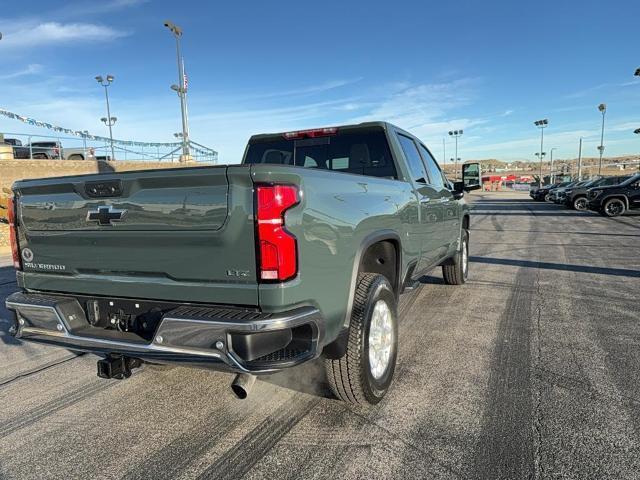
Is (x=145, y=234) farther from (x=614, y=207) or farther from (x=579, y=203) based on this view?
(x=579, y=203)

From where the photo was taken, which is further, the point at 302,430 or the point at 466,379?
the point at 466,379

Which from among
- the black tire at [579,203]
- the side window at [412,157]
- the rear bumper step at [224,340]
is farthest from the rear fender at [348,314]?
the black tire at [579,203]

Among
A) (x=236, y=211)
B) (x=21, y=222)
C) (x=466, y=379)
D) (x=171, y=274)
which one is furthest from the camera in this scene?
(x=466, y=379)

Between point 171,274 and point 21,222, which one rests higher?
point 21,222

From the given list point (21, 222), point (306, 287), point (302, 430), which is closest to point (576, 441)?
point (302, 430)

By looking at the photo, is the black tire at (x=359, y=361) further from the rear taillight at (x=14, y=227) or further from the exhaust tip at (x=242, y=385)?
the rear taillight at (x=14, y=227)

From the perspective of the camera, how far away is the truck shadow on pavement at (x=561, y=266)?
301 inches

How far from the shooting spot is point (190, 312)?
8.22ft

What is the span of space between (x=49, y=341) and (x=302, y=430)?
1676mm

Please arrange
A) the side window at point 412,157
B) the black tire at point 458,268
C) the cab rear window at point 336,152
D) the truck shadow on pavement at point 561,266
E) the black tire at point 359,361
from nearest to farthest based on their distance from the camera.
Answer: the black tire at point 359,361, the cab rear window at point 336,152, the side window at point 412,157, the black tire at point 458,268, the truck shadow on pavement at point 561,266

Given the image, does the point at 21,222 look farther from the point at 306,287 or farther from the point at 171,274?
the point at 306,287

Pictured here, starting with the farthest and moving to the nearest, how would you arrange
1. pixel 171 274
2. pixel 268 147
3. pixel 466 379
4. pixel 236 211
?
pixel 268 147 < pixel 466 379 < pixel 171 274 < pixel 236 211

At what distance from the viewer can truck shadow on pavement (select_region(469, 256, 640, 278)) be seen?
7643 millimetres

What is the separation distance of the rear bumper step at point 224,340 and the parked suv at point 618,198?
20.6 m
